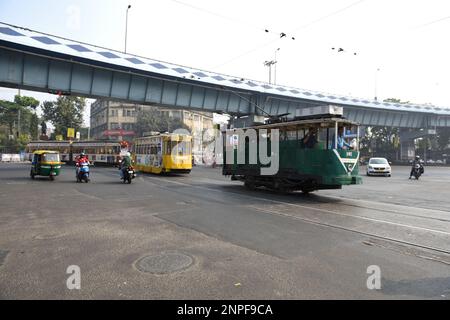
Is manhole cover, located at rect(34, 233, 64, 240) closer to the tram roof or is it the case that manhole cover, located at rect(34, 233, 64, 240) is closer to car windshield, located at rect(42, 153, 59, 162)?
the tram roof

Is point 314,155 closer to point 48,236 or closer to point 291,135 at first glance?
point 291,135

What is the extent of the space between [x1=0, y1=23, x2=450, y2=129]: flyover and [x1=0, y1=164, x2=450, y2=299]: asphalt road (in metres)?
16.6

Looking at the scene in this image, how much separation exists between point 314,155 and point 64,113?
249 ft

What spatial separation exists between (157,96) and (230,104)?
8.73m

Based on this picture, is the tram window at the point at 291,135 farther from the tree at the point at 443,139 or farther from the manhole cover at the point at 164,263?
the tree at the point at 443,139

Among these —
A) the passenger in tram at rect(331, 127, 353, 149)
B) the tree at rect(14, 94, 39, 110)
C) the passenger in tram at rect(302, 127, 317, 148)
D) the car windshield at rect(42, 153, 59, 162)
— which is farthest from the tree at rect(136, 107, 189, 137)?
the passenger in tram at rect(331, 127, 353, 149)

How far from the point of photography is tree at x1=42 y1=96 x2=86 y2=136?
246ft

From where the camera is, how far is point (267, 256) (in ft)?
17.3

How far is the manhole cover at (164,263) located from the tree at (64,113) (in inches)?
3120

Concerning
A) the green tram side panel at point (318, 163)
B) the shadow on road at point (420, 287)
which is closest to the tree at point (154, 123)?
the green tram side panel at point (318, 163)

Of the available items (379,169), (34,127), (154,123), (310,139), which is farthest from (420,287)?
(34,127)

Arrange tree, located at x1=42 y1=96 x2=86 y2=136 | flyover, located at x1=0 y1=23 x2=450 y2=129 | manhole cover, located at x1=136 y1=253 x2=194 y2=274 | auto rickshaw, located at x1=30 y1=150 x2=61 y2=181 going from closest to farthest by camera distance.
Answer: manhole cover, located at x1=136 y1=253 x2=194 y2=274 → auto rickshaw, located at x1=30 y1=150 x2=61 y2=181 → flyover, located at x1=0 y1=23 x2=450 y2=129 → tree, located at x1=42 y1=96 x2=86 y2=136
